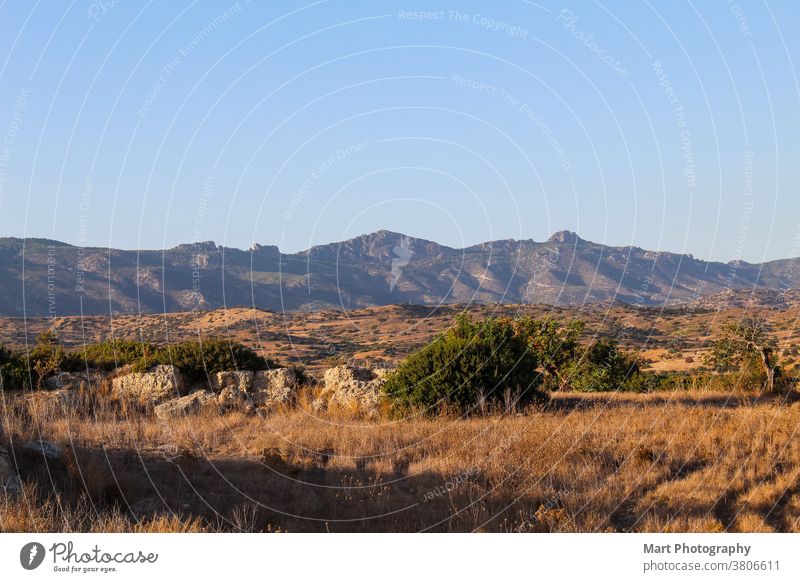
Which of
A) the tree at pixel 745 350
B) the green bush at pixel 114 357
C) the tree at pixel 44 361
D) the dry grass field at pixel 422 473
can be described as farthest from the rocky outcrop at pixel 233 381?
the tree at pixel 745 350

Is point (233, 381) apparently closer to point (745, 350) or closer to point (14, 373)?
point (14, 373)

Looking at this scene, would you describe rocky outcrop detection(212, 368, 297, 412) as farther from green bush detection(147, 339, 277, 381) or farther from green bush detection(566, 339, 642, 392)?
green bush detection(566, 339, 642, 392)

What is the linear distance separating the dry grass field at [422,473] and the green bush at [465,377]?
1079 mm

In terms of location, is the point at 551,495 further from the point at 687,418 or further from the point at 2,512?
the point at 2,512

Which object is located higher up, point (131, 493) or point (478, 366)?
point (478, 366)

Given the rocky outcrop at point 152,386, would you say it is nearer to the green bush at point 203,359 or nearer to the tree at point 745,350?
the green bush at point 203,359

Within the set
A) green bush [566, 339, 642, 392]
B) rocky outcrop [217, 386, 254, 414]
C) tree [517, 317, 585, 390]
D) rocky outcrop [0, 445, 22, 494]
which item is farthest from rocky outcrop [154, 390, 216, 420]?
green bush [566, 339, 642, 392]

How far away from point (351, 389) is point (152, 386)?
5.27 meters

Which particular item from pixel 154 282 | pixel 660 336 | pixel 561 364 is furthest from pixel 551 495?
pixel 154 282

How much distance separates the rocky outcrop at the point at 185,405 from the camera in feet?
56.2

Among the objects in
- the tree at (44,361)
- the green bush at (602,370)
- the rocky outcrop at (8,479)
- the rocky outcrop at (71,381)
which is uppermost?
the tree at (44,361)

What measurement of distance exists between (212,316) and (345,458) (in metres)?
77.2

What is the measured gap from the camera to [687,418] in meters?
14.6

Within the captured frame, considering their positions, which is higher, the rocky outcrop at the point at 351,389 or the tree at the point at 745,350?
the tree at the point at 745,350
